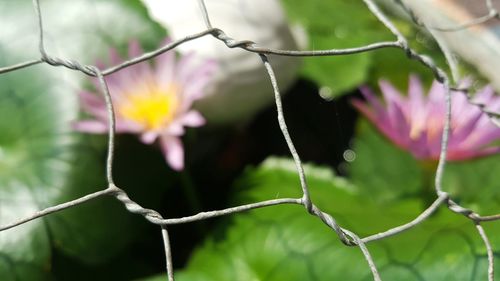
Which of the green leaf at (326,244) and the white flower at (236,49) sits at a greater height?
the white flower at (236,49)

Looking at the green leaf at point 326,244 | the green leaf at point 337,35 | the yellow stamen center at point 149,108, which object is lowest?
the green leaf at point 326,244

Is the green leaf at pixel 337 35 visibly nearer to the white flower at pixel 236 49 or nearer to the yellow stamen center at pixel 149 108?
the white flower at pixel 236 49

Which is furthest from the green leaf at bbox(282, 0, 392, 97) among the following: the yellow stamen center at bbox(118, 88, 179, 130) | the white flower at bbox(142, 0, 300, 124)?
the yellow stamen center at bbox(118, 88, 179, 130)

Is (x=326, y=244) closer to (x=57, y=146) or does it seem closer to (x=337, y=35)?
(x=57, y=146)

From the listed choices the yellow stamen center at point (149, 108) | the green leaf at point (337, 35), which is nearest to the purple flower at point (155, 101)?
the yellow stamen center at point (149, 108)

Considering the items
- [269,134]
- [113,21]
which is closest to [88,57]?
[113,21]

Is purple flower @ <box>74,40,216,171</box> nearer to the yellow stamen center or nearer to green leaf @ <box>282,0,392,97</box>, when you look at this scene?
the yellow stamen center
